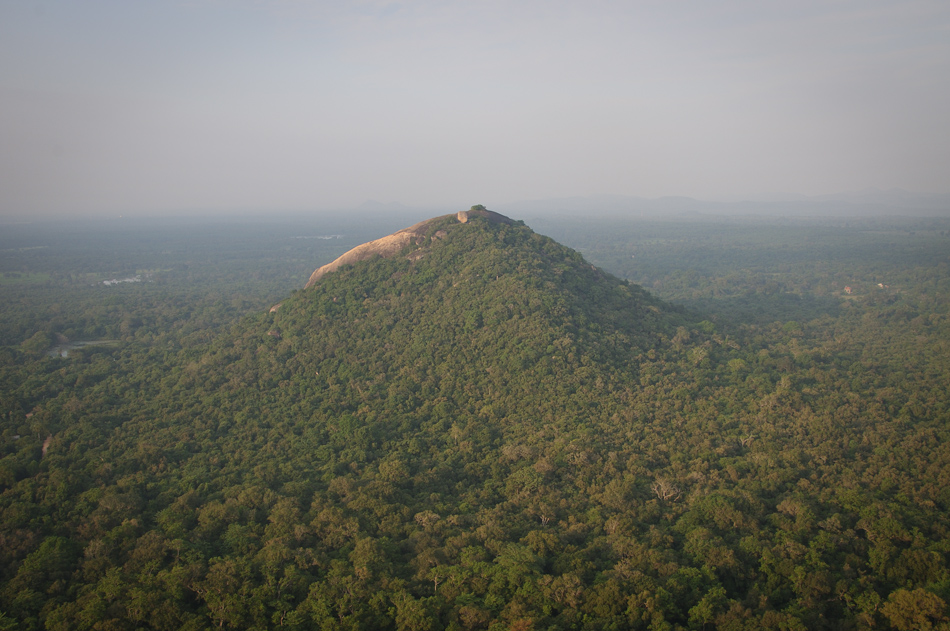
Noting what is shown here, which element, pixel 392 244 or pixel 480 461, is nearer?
pixel 480 461

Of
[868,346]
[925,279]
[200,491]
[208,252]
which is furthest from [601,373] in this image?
[208,252]

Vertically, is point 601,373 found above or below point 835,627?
above

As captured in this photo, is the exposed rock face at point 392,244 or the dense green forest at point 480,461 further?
the exposed rock face at point 392,244

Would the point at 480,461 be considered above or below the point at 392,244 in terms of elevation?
below

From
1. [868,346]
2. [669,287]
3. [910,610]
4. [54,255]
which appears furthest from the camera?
[54,255]

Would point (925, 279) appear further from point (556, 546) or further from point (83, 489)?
point (83, 489)

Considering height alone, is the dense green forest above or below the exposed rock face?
below

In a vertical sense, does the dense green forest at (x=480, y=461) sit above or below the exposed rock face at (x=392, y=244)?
below

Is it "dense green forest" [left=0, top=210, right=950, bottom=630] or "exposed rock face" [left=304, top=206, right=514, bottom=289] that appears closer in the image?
"dense green forest" [left=0, top=210, right=950, bottom=630]
